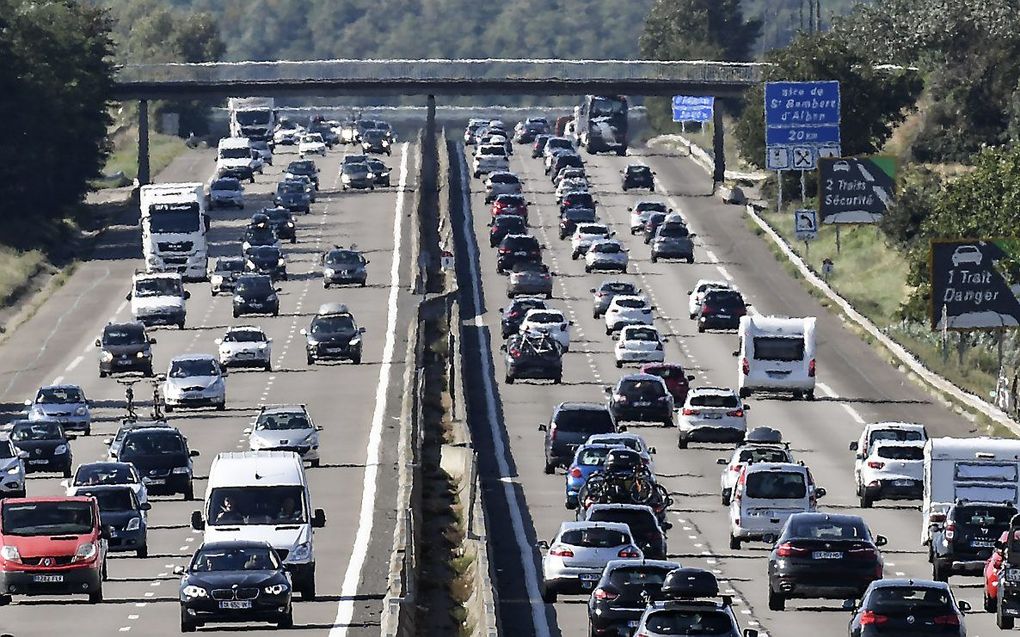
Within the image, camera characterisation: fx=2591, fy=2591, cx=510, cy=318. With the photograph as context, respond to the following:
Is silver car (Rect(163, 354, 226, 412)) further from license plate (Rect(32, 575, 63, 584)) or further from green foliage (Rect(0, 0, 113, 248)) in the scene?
green foliage (Rect(0, 0, 113, 248))

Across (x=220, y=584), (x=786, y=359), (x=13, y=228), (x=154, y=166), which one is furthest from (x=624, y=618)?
(x=154, y=166)

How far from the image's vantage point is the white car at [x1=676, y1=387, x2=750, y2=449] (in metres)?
62.0

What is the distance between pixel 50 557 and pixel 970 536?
46.8 ft

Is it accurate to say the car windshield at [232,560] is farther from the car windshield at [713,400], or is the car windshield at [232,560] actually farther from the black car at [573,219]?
the black car at [573,219]

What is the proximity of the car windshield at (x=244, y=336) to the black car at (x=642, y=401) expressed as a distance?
16.7 m

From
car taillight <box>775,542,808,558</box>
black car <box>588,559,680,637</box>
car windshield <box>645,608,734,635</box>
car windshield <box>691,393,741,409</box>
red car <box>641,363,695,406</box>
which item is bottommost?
red car <box>641,363,695,406</box>

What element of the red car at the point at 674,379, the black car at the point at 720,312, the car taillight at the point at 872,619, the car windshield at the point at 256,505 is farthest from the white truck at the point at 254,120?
the car taillight at the point at 872,619

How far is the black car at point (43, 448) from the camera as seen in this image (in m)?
56.1

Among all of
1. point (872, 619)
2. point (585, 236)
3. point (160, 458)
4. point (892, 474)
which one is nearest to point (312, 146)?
point (585, 236)

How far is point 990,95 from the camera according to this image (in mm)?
140625

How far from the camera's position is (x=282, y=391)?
74.0 metres

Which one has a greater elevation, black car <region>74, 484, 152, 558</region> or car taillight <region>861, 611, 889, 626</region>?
car taillight <region>861, 611, 889, 626</region>

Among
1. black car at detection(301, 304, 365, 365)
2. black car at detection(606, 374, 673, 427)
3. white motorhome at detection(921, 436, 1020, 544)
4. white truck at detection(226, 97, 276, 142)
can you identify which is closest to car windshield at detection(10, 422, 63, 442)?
black car at detection(606, 374, 673, 427)

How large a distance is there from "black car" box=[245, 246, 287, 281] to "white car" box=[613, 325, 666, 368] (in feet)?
89.4
